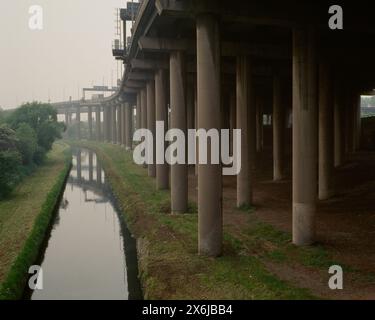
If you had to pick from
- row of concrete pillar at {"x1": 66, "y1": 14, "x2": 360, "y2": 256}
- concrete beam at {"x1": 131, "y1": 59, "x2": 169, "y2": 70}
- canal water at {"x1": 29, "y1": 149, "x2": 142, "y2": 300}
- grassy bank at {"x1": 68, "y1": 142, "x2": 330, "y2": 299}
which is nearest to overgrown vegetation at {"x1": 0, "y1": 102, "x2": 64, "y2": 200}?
canal water at {"x1": 29, "y1": 149, "x2": 142, "y2": 300}

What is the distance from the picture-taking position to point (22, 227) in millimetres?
22828

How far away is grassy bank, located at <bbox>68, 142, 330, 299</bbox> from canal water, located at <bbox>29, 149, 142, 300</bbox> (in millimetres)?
1077

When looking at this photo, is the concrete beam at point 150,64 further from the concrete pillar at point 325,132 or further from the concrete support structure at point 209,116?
the concrete support structure at point 209,116

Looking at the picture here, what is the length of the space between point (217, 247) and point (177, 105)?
935cm

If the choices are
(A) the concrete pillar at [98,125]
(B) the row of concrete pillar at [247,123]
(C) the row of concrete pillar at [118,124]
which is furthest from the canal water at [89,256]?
(A) the concrete pillar at [98,125]

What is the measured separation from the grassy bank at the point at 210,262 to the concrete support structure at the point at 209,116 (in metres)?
0.87

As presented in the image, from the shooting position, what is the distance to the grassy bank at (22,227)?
52.4 ft

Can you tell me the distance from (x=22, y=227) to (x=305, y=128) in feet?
50.7

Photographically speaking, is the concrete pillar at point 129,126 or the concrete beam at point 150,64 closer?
the concrete beam at point 150,64

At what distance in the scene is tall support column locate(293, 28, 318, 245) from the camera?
53.4 ft

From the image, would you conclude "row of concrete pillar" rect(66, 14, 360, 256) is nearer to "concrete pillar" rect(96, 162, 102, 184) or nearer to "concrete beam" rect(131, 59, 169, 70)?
"concrete beam" rect(131, 59, 169, 70)

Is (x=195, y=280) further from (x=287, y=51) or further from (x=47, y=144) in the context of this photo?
(x=47, y=144)

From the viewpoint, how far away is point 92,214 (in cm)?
3353

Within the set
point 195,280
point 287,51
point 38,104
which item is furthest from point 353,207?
point 38,104
